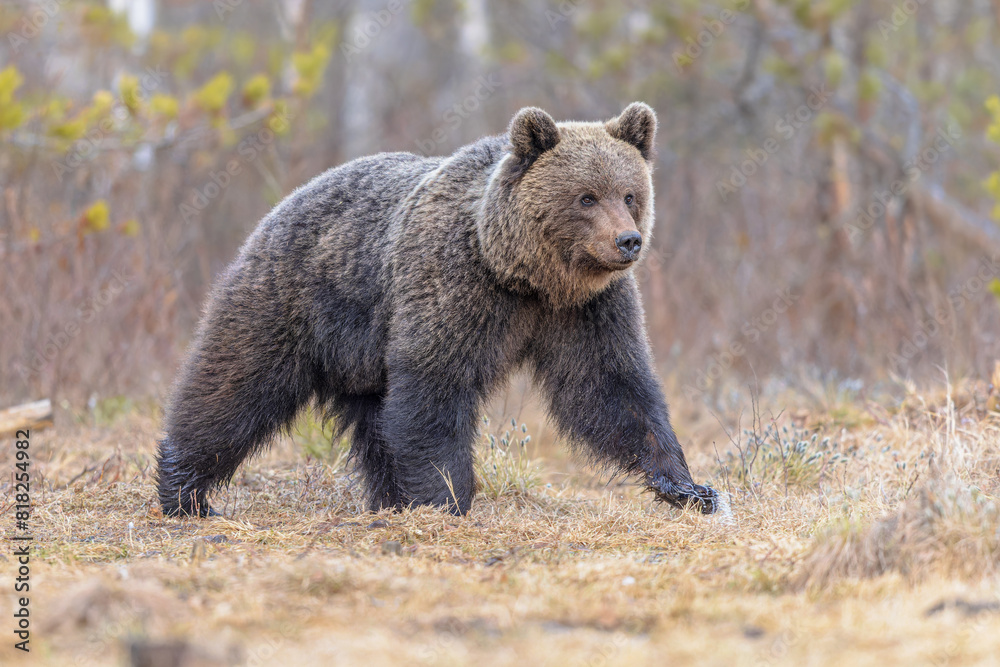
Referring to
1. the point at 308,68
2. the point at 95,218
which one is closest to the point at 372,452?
the point at 95,218

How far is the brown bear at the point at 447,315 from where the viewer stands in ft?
16.7

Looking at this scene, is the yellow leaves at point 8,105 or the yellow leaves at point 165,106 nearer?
the yellow leaves at point 8,105

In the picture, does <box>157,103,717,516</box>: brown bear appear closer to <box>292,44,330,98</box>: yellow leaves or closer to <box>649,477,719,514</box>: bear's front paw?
<box>649,477,719,514</box>: bear's front paw

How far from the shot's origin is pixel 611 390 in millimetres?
5270

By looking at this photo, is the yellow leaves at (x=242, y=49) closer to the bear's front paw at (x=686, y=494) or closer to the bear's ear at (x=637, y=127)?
the bear's ear at (x=637, y=127)

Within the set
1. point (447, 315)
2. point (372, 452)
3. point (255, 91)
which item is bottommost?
point (372, 452)

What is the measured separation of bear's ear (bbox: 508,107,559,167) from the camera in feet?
16.7

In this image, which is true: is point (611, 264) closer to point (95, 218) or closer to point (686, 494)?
point (686, 494)

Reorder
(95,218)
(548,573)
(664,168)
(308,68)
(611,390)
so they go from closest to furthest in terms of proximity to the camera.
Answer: (548,573) → (611,390) → (95,218) → (308,68) → (664,168)

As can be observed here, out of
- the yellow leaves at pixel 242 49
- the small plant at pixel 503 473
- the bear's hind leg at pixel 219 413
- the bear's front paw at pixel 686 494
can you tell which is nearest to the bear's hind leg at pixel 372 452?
the bear's hind leg at pixel 219 413

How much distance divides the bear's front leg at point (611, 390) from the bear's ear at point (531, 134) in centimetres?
77

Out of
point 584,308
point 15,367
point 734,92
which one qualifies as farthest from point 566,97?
point 584,308

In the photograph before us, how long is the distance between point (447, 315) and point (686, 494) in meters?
1.45

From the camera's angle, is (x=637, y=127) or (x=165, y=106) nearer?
(x=637, y=127)
